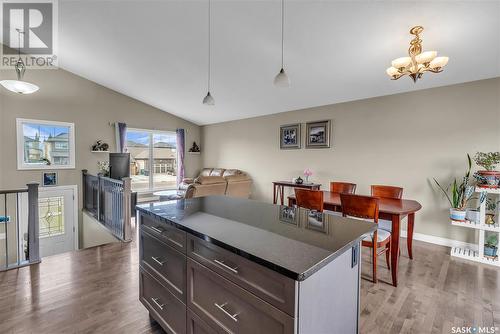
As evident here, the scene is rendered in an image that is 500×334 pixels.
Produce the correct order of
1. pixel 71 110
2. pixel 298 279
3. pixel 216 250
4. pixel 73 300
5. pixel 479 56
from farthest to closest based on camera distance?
pixel 71 110 < pixel 479 56 < pixel 73 300 < pixel 216 250 < pixel 298 279

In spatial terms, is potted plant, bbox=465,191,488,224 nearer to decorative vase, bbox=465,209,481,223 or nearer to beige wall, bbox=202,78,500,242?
decorative vase, bbox=465,209,481,223

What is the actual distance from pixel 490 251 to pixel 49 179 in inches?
315

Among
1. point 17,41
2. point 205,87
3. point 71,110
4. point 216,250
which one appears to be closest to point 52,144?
point 71,110

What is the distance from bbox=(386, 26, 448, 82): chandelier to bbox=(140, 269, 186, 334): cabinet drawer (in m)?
2.96

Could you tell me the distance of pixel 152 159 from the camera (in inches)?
278

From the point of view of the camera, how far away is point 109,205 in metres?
4.27

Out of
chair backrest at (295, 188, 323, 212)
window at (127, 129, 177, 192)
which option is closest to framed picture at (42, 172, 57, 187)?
window at (127, 129, 177, 192)

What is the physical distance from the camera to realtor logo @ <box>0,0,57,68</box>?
353 cm

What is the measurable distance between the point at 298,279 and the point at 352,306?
76 cm

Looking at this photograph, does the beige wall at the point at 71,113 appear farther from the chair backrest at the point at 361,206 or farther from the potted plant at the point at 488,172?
the potted plant at the point at 488,172

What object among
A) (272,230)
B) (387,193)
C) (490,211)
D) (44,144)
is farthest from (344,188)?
(44,144)

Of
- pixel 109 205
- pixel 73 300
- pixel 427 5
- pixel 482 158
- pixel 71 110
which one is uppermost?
pixel 427 5

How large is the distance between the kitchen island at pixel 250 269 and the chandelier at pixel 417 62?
1.91 m

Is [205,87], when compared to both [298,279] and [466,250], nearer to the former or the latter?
[298,279]
